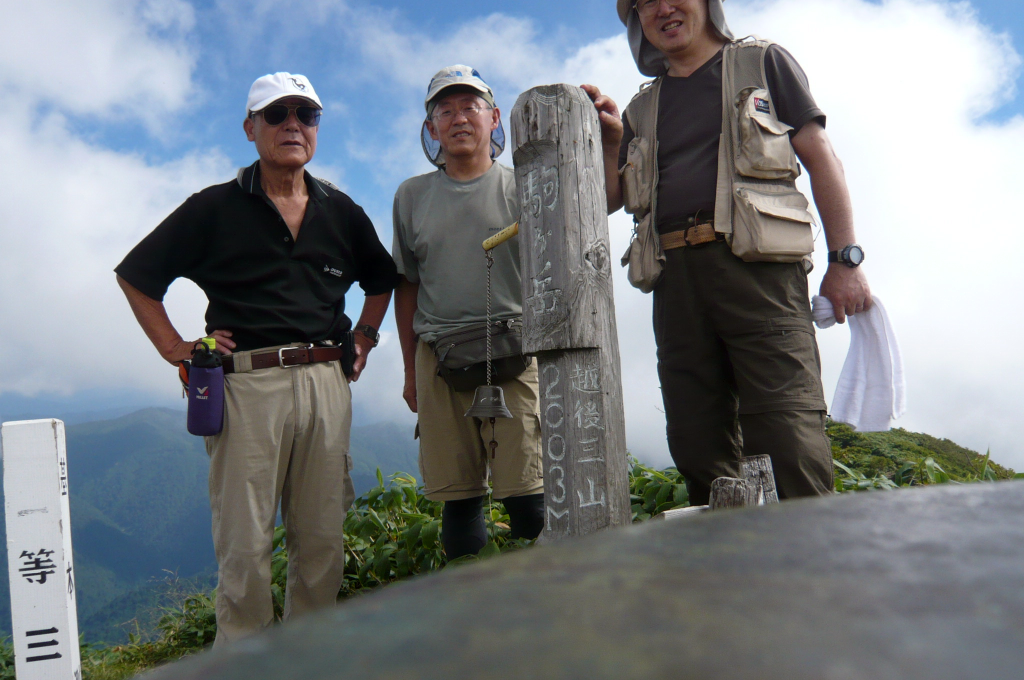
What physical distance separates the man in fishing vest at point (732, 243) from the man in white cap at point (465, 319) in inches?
23.9

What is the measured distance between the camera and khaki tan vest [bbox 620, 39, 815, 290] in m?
2.42

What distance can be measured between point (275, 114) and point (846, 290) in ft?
8.16

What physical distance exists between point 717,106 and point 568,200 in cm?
73

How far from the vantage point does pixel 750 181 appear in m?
2.51

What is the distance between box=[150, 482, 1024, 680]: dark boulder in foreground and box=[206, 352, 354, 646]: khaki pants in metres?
2.62

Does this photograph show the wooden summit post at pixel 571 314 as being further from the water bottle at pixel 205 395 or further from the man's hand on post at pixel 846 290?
the water bottle at pixel 205 395

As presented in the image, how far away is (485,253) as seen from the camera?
9.72 ft

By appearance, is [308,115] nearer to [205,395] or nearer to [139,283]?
[139,283]

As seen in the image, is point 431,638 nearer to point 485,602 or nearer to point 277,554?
point 485,602

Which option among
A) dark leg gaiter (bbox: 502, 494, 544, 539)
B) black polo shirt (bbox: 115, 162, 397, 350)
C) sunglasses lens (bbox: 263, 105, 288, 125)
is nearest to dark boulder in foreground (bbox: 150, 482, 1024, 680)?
dark leg gaiter (bbox: 502, 494, 544, 539)

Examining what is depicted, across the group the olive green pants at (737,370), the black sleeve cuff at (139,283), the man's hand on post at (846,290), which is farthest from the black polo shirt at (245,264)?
the man's hand on post at (846,290)

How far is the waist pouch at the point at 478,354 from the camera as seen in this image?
2.86 metres

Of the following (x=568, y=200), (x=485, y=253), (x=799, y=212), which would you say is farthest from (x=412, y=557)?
(x=799, y=212)

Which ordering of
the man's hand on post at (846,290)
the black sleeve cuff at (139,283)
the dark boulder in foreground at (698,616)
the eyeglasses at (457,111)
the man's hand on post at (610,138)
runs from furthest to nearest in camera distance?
the eyeglasses at (457,111), the black sleeve cuff at (139,283), the man's hand on post at (610,138), the man's hand on post at (846,290), the dark boulder in foreground at (698,616)
